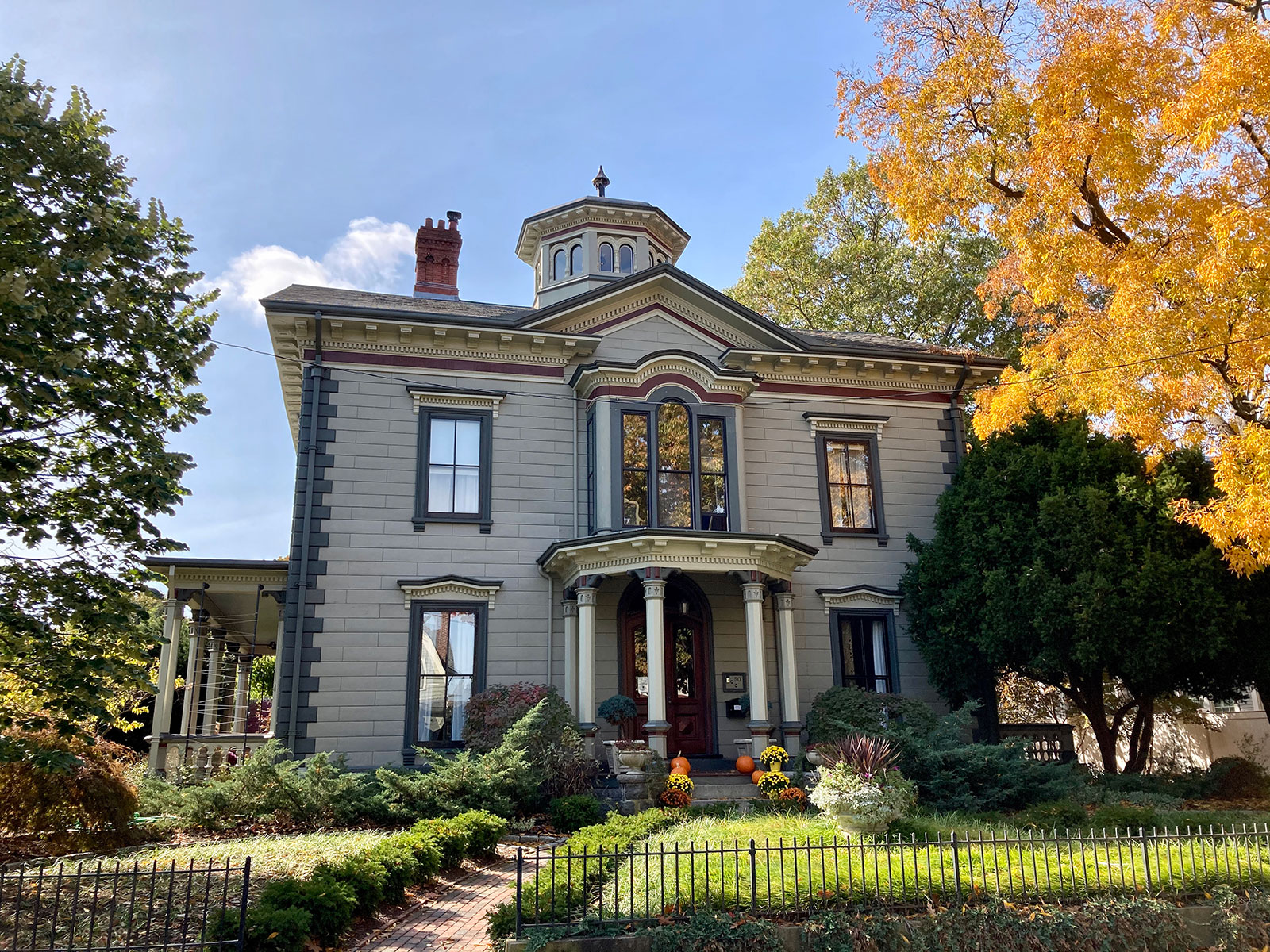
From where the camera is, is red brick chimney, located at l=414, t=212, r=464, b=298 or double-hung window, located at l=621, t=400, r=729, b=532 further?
red brick chimney, located at l=414, t=212, r=464, b=298

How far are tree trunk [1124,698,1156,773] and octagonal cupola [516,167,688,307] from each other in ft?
46.9

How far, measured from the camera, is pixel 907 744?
14484 mm

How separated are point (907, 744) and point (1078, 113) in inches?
407

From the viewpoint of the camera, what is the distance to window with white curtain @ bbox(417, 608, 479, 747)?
1644 centimetres

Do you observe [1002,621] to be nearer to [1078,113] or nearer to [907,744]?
[907,744]

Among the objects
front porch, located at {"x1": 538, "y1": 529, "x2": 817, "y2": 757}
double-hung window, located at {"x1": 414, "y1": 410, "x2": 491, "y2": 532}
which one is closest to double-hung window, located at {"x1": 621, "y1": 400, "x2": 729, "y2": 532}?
front porch, located at {"x1": 538, "y1": 529, "x2": 817, "y2": 757}

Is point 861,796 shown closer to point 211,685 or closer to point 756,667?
point 756,667

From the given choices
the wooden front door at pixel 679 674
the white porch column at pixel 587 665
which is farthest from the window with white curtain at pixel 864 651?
the white porch column at pixel 587 665

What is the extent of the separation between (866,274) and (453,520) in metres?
21.2

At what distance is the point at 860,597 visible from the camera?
19.0 m

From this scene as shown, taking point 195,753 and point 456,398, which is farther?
point 456,398

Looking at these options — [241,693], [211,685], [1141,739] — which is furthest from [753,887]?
[241,693]

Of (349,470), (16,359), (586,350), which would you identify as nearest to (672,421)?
(586,350)

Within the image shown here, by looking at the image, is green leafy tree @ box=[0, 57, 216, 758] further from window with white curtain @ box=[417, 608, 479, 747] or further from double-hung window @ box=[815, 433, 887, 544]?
double-hung window @ box=[815, 433, 887, 544]
